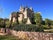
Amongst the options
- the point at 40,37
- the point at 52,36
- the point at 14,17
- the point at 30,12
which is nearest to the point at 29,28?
the point at 40,37

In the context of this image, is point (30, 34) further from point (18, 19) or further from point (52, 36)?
point (18, 19)

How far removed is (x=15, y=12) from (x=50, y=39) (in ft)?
274

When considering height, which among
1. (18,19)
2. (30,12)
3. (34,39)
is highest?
(30,12)

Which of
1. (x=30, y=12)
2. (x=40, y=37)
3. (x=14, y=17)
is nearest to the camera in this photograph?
(x=40, y=37)

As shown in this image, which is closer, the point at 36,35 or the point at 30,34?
the point at 36,35

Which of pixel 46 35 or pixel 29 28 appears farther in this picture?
pixel 29 28

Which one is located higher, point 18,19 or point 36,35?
point 18,19

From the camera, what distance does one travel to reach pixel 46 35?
13.0 meters

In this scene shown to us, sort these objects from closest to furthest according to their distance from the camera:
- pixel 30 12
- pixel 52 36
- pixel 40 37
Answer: pixel 52 36 < pixel 40 37 < pixel 30 12

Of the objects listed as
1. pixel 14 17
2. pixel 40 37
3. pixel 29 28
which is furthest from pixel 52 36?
pixel 14 17

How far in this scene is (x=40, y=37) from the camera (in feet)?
45.0

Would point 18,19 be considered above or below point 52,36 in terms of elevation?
above

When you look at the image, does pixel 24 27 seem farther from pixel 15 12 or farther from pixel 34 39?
pixel 15 12

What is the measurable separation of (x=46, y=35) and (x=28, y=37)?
3.03 m
